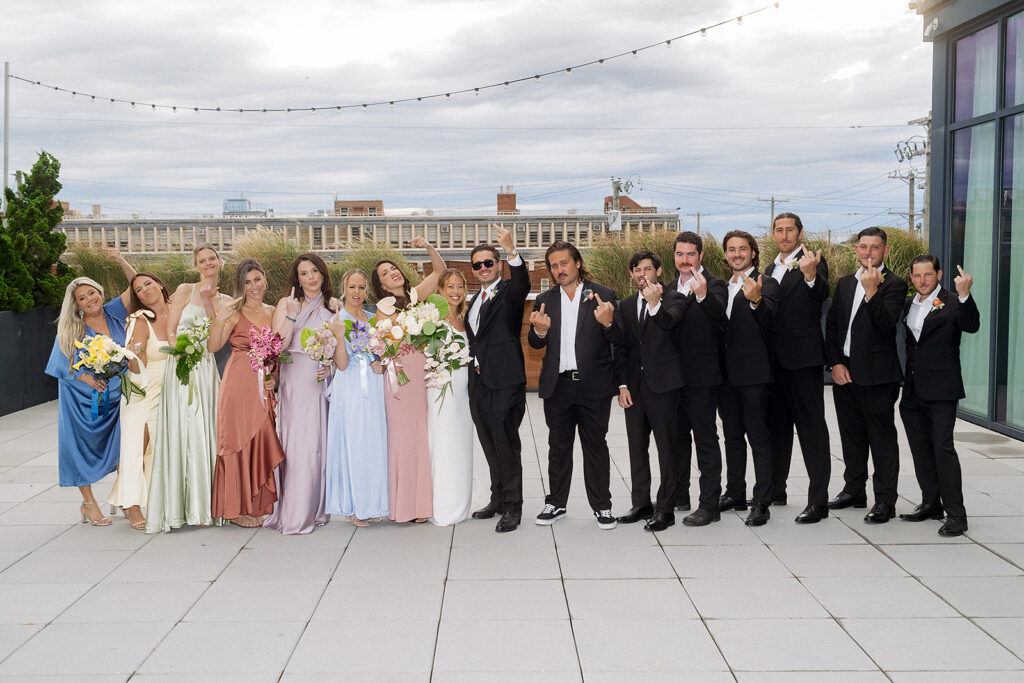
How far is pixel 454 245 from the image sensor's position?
407ft

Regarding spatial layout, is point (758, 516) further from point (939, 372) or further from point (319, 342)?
point (319, 342)

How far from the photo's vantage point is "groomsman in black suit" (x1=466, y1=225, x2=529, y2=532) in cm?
573

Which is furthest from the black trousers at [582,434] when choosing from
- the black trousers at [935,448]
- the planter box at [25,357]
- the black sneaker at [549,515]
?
the planter box at [25,357]

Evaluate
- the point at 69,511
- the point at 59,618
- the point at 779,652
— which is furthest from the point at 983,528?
the point at 69,511

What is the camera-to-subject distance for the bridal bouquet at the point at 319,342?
562 cm

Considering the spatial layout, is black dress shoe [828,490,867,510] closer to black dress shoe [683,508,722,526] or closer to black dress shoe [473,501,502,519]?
black dress shoe [683,508,722,526]

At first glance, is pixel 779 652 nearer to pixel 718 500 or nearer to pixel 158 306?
pixel 718 500

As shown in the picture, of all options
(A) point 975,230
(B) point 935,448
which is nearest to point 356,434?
(B) point 935,448

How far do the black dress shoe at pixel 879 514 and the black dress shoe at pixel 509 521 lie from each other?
2.34m

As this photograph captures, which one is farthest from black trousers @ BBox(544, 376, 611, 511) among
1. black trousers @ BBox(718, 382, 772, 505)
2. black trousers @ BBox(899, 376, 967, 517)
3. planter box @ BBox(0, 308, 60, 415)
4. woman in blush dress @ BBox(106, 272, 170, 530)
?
planter box @ BBox(0, 308, 60, 415)

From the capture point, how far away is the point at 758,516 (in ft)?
19.1

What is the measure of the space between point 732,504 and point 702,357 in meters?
1.21

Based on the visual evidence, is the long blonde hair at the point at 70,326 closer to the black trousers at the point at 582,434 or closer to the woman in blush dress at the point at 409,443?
the woman in blush dress at the point at 409,443

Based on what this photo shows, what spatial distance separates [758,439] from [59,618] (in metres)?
4.29
